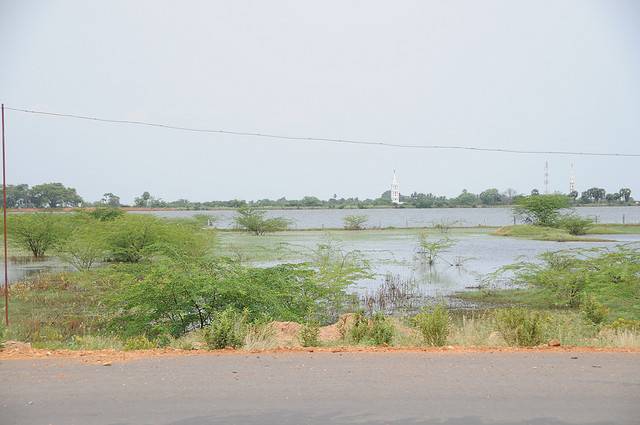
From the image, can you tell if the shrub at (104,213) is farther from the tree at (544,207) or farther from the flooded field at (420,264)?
the tree at (544,207)

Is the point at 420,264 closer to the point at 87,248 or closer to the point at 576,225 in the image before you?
the point at 87,248

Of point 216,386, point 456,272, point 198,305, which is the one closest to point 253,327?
point 216,386

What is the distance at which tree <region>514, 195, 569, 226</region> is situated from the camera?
74812 mm

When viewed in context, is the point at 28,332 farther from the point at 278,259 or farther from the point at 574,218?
the point at 574,218

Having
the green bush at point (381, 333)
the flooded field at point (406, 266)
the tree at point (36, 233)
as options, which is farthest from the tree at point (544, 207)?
the green bush at point (381, 333)

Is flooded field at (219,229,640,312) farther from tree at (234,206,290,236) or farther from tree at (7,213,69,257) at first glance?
tree at (234,206,290,236)

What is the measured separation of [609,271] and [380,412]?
16986 mm

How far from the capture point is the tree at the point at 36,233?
Result: 4345 cm

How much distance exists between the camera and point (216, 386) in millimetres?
7535

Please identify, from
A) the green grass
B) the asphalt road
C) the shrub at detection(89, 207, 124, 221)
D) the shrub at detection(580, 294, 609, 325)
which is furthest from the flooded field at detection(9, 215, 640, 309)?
the green grass

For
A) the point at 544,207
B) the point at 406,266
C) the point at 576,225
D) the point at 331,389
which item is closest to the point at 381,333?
the point at 331,389

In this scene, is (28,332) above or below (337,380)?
below

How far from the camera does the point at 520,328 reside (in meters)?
10.7

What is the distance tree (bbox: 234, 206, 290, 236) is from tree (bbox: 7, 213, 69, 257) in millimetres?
29996
